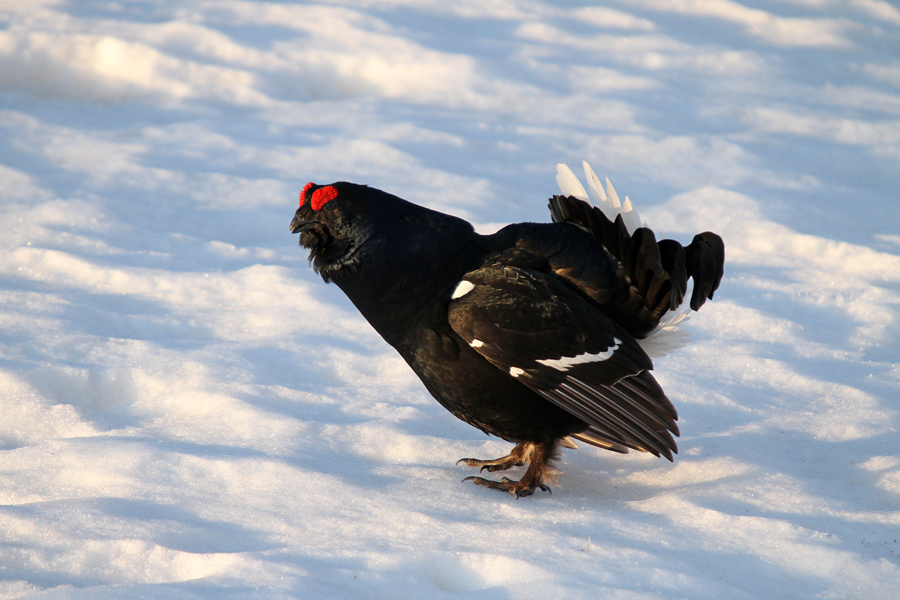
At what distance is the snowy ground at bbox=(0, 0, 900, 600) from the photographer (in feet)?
8.17

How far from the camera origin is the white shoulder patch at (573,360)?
290cm

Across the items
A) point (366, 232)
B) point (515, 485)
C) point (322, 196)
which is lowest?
point (515, 485)

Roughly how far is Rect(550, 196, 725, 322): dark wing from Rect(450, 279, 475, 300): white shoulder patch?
24.4 inches

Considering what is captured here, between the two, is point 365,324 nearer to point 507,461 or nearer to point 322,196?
point 507,461

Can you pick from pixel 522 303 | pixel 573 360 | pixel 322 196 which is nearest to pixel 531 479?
pixel 573 360

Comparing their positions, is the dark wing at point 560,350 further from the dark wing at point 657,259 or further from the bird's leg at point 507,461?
the bird's leg at point 507,461

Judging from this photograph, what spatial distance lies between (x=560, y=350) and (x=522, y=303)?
23 centimetres

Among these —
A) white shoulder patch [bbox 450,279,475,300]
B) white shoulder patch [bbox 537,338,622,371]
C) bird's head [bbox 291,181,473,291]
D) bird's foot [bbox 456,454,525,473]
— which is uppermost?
bird's head [bbox 291,181,473,291]

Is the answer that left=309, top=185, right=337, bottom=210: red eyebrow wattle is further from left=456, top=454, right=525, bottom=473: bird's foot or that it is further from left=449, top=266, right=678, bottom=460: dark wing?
left=456, top=454, right=525, bottom=473: bird's foot

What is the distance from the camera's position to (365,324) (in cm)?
456

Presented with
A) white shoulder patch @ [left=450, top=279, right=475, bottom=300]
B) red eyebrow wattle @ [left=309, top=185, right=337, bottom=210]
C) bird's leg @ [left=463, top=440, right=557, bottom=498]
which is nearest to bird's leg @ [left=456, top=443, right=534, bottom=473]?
bird's leg @ [left=463, top=440, right=557, bottom=498]

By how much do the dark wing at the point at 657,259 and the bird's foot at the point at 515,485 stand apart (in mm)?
841

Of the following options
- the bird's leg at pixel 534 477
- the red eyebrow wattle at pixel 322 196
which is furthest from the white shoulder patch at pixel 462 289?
the bird's leg at pixel 534 477

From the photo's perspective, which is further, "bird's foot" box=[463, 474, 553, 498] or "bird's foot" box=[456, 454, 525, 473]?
"bird's foot" box=[456, 454, 525, 473]
